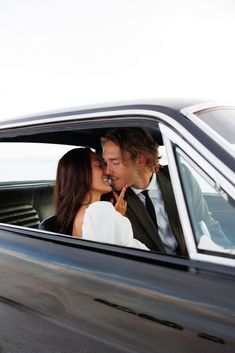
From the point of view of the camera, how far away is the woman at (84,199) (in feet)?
6.59

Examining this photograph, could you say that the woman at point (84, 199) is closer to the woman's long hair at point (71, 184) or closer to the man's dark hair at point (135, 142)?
the woman's long hair at point (71, 184)

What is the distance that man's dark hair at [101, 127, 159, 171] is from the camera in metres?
2.20

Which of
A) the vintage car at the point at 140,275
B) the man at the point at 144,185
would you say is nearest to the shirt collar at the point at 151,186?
the man at the point at 144,185

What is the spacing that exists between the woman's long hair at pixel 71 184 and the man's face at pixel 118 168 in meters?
0.13

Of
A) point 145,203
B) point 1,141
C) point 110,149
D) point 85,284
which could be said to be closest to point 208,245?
point 85,284

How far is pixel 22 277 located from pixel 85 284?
0.37 metres

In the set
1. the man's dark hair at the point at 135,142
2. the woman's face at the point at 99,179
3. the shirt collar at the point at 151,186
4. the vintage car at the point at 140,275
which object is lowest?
the vintage car at the point at 140,275

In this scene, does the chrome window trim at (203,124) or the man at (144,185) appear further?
the man at (144,185)

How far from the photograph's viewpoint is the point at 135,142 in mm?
2227

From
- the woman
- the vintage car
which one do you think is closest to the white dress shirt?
the woman

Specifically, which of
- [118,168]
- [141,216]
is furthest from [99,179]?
[141,216]

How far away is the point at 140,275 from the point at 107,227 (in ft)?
1.58

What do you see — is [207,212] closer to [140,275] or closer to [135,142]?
[140,275]

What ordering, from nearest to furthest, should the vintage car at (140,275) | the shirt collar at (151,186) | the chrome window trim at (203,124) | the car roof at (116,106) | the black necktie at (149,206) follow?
the vintage car at (140,275) → the chrome window trim at (203,124) → the car roof at (116,106) → the black necktie at (149,206) → the shirt collar at (151,186)
